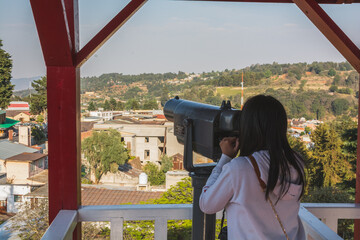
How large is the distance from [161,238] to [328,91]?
215 inches

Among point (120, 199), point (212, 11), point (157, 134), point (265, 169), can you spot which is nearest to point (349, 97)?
point (157, 134)

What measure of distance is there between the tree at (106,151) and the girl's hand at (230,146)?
4755 millimetres

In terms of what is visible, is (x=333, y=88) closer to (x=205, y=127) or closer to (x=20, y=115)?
(x=20, y=115)

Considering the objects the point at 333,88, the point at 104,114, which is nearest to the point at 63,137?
the point at 104,114

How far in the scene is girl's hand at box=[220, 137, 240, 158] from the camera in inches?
43.4

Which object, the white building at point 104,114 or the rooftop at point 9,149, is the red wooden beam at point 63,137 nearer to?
the rooftop at point 9,149

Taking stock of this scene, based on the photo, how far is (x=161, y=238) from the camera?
73.6 inches

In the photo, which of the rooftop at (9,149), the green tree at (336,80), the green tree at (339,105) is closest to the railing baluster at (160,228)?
the rooftop at (9,149)

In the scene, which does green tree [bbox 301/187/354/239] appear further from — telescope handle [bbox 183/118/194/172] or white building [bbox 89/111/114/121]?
telescope handle [bbox 183/118/194/172]

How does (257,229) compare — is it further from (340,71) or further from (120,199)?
(340,71)

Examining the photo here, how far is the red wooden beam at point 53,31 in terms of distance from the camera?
138 centimetres

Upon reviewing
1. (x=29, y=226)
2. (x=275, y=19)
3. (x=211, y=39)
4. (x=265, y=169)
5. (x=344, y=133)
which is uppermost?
(x=275, y=19)

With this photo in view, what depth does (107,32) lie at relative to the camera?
171 cm

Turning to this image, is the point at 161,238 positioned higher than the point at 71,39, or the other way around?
the point at 71,39
